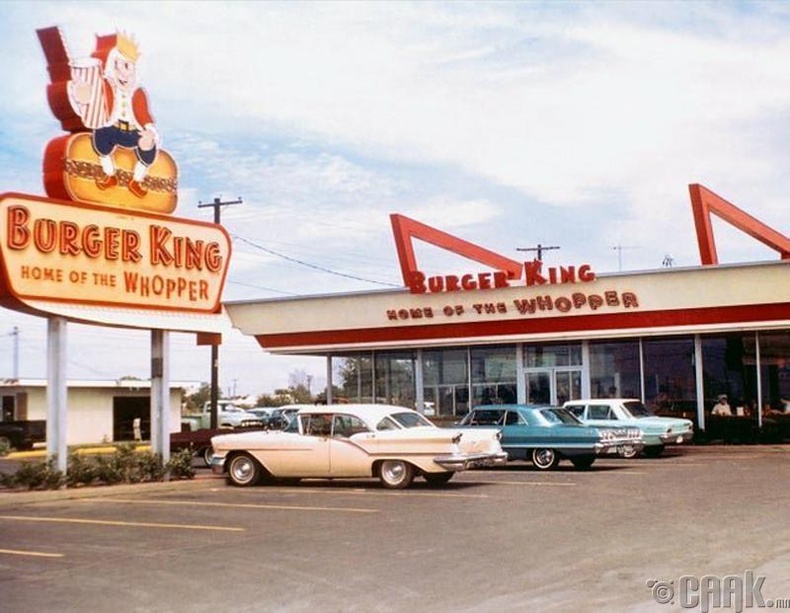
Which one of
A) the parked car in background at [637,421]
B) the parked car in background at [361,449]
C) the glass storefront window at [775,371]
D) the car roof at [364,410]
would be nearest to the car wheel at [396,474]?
the parked car in background at [361,449]

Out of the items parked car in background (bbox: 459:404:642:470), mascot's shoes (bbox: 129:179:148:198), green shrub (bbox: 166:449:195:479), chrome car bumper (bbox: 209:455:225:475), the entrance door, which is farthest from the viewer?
the entrance door

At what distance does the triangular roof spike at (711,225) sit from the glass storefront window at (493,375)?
23.8ft

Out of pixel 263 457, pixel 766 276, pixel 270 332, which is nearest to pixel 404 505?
pixel 263 457

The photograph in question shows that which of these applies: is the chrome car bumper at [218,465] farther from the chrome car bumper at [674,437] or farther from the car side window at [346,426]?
the chrome car bumper at [674,437]

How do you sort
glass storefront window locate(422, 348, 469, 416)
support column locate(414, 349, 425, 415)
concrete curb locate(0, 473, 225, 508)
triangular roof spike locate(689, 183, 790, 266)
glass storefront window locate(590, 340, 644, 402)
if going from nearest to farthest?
concrete curb locate(0, 473, 225, 508), triangular roof spike locate(689, 183, 790, 266), glass storefront window locate(590, 340, 644, 402), glass storefront window locate(422, 348, 469, 416), support column locate(414, 349, 425, 415)

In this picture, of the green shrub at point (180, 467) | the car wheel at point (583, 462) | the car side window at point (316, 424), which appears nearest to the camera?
the car side window at point (316, 424)

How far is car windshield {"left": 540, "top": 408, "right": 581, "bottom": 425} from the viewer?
24.2 m

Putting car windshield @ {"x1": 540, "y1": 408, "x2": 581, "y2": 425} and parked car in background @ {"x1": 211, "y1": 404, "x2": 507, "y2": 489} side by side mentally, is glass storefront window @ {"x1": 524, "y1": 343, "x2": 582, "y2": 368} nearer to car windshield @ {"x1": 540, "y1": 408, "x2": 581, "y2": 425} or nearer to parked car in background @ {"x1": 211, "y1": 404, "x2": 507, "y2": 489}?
car windshield @ {"x1": 540, "y1": 408, "x2": 581, "y2": 425}

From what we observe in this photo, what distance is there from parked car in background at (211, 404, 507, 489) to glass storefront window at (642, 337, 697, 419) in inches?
568

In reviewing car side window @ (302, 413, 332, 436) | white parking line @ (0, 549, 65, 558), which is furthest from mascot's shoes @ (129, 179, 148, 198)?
white parking line @ (0, 549, 65, 558)

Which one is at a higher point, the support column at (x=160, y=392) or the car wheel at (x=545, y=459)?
the support column at (x=160, y=392)

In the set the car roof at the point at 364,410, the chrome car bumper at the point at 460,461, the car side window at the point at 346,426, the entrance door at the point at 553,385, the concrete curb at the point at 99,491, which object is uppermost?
the entrance door at the point at 553,385

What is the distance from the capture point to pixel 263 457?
2109 centimetres

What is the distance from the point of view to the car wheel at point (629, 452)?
82.1 ft
